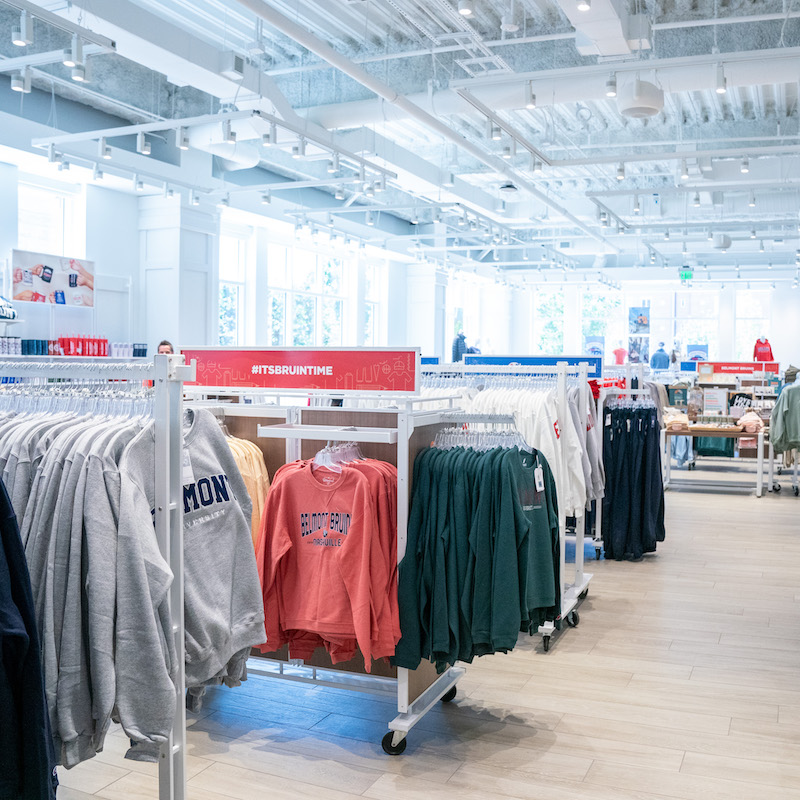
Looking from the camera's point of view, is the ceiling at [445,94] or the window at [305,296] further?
the window at [305,296]

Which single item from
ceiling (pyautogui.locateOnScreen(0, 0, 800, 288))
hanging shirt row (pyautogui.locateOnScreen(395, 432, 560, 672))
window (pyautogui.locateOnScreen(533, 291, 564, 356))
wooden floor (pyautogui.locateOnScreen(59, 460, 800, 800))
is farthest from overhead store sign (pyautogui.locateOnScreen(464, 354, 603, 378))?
window (pyautogui.locateOnScreen(533, 291, 564, 356))

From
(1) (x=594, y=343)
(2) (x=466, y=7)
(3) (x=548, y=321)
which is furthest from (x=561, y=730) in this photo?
(3) (x=548, y=321)

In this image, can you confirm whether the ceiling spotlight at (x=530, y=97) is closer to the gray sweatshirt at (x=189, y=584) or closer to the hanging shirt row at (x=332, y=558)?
the hanging shirt row at (x=332, y=558)

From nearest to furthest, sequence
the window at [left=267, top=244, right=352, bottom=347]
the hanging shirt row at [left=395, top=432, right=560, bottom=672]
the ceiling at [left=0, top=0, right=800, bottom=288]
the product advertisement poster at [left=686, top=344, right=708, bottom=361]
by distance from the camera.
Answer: the hanging shirt row at [left=395, top=432, right=560, bottom=672]
the ceiling at [left=0, top=0, right=800, bottom=288]
the window at [left=267, top=244, right=352, bottom=347]
the product advertisement poster at [left=686, top=344, right=708, bottom=361]

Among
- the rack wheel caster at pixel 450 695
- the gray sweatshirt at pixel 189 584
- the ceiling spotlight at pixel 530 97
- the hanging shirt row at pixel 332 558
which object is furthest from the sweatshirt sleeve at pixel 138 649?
the ceiling spotlight at pixel 530 97

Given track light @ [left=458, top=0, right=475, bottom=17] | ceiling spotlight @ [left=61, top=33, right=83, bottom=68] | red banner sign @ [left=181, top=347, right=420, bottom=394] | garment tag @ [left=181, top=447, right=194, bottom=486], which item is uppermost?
track light @ [left=458, top=0, right=475, bottom=17]

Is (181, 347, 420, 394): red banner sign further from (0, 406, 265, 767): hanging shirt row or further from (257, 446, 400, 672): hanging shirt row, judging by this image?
(0, 406, 265, 767): hanging shirt row

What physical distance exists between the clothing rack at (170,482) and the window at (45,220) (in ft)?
31.4

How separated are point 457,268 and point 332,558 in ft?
52.8

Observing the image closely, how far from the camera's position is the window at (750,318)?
911 inches

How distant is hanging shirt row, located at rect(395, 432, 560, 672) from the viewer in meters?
3.30

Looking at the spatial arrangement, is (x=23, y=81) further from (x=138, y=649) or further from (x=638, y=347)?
(x=638, y=347)

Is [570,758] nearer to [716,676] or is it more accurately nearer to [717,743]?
[717,743]

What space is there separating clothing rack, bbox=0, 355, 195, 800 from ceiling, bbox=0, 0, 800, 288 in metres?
3.95
